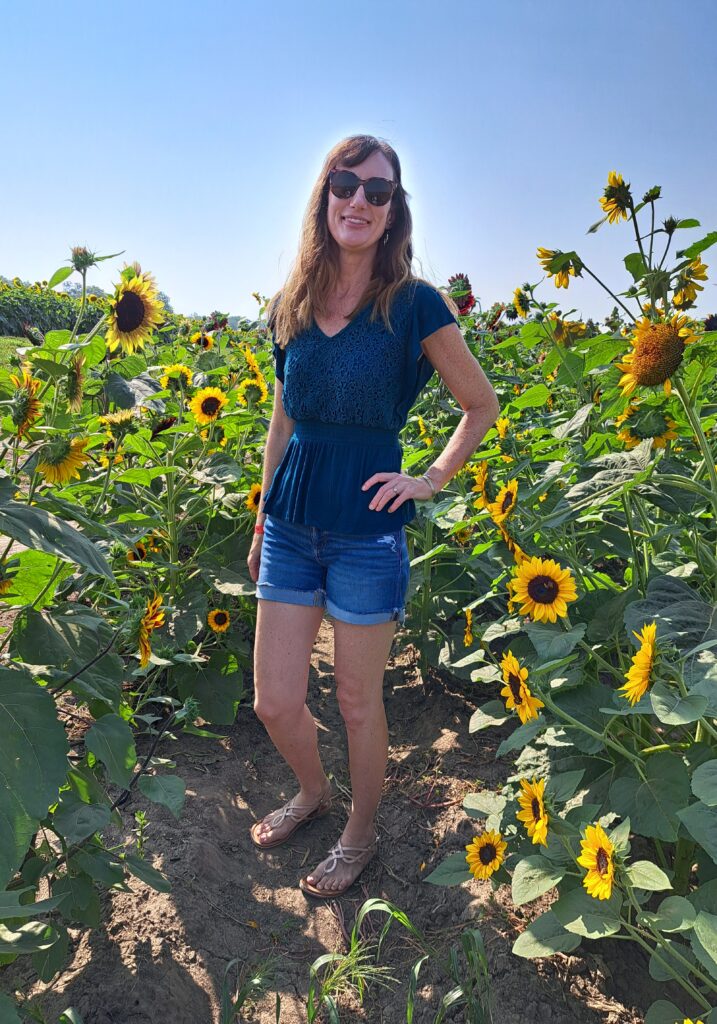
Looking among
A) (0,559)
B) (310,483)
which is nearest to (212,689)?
(310,483)

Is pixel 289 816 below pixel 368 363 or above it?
below

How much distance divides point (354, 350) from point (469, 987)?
1480 millimetres

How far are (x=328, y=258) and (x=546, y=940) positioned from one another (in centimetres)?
177

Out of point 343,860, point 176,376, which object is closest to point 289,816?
point 343,860

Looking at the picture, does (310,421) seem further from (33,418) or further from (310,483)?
(33,418)

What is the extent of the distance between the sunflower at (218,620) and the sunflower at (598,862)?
158cm

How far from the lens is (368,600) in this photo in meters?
2.11

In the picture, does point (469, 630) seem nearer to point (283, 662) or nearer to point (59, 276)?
point (283, 662)

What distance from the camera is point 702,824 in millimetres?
1418

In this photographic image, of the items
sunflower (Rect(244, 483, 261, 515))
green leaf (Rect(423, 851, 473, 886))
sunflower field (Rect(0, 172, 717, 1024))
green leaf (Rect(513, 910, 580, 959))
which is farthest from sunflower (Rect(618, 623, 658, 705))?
sunflower (Rect(244, 483, 261, 515))

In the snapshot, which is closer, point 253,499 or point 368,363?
point 368,363

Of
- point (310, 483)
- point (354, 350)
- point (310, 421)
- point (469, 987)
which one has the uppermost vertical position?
point (354, 350)

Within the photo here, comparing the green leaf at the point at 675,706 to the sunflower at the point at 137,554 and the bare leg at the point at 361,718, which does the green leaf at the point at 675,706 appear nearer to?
the bare leg at the point at 361,718

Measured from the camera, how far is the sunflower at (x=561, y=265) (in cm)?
197
